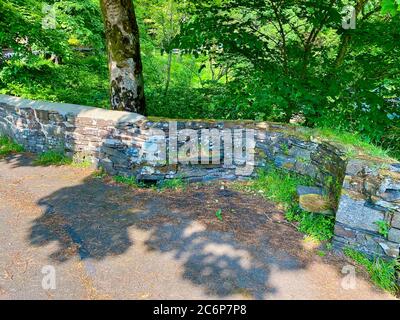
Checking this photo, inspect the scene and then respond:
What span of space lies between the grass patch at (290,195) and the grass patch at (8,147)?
4.36 meters

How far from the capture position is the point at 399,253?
3.47m

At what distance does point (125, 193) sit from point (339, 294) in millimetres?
2967

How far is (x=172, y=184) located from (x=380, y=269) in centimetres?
283

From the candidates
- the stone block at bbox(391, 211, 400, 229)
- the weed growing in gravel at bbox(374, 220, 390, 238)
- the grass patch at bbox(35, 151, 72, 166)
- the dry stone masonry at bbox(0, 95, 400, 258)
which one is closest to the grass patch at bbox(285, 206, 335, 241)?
the dry stone masonry at bbox(0, 95, 400, 258)

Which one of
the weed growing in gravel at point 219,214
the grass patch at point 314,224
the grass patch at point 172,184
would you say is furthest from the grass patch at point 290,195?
the grass patch at point 172,184

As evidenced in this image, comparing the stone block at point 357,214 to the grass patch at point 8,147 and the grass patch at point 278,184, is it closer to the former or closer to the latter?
the grass patch at point 278,184

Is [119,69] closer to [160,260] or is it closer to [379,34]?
[160,260]

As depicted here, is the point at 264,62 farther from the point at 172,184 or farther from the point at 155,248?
the point at 155,248

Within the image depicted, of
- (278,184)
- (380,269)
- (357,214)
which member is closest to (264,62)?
(278,184)

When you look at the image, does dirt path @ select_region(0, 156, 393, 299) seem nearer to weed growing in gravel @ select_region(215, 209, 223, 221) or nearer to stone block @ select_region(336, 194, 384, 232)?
weed growing in gravel @ select_region(215, 209, 223, 221)

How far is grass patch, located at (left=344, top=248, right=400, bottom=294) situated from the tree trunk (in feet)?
13.0

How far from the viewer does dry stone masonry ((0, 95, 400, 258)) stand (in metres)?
3.48

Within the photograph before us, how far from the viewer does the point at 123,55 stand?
5.52m

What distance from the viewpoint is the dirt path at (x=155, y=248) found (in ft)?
10.2
